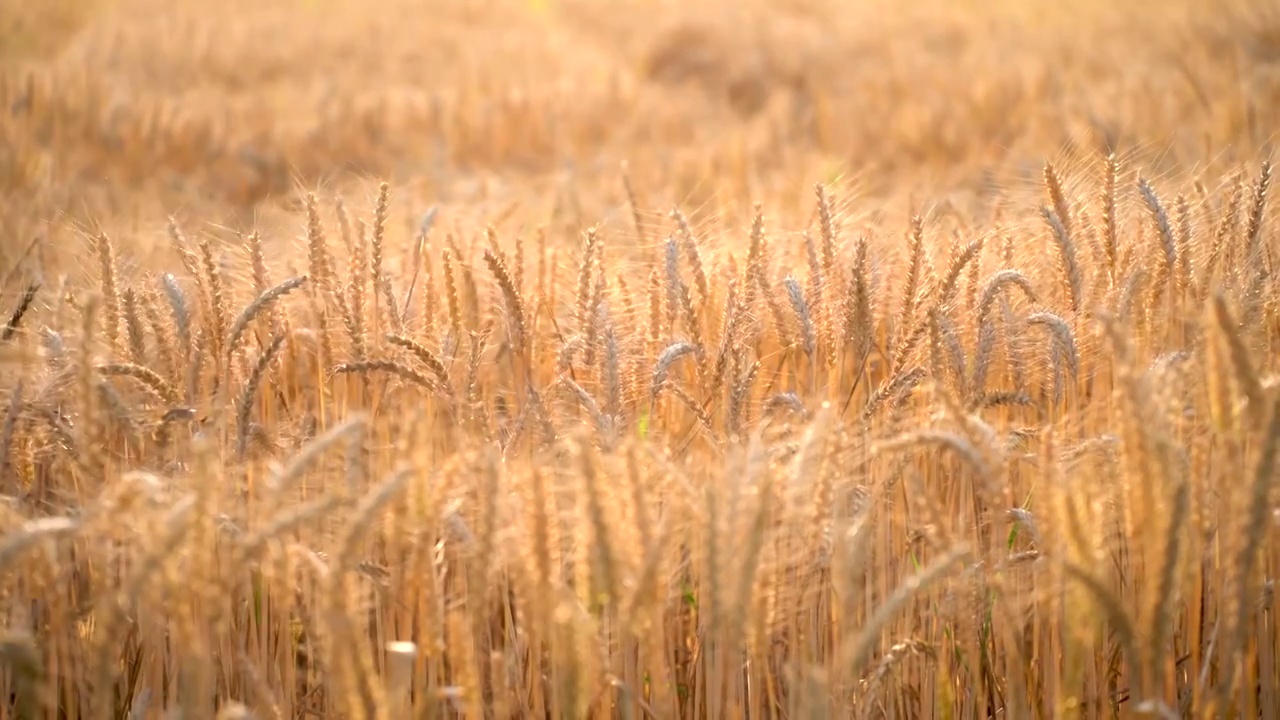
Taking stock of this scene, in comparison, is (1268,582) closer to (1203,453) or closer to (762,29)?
(1203,453)

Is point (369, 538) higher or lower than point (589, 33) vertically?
lower

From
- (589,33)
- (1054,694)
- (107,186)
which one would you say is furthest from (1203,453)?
(589,33)

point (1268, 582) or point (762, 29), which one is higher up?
point (762, 29)

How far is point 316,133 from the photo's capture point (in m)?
8.22

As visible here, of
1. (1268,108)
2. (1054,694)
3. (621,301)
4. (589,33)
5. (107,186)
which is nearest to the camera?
(1054,694)

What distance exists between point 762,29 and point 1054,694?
11.4 meters

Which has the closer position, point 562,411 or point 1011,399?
point 1011,399

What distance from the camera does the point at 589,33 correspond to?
14.1 m

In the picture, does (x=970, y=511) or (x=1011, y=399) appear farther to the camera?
(x=970, y=511)

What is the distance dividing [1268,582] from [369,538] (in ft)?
4.75

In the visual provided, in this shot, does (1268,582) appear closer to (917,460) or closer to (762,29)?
(917,460)

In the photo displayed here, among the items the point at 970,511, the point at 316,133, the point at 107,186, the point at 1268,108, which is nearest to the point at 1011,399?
the point at 970,511

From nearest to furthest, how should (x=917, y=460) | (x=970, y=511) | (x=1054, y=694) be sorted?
(x=1054, y=694) < (x=970, y=511) < (x=917, y=460)

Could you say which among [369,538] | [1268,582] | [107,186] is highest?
[107,186]
